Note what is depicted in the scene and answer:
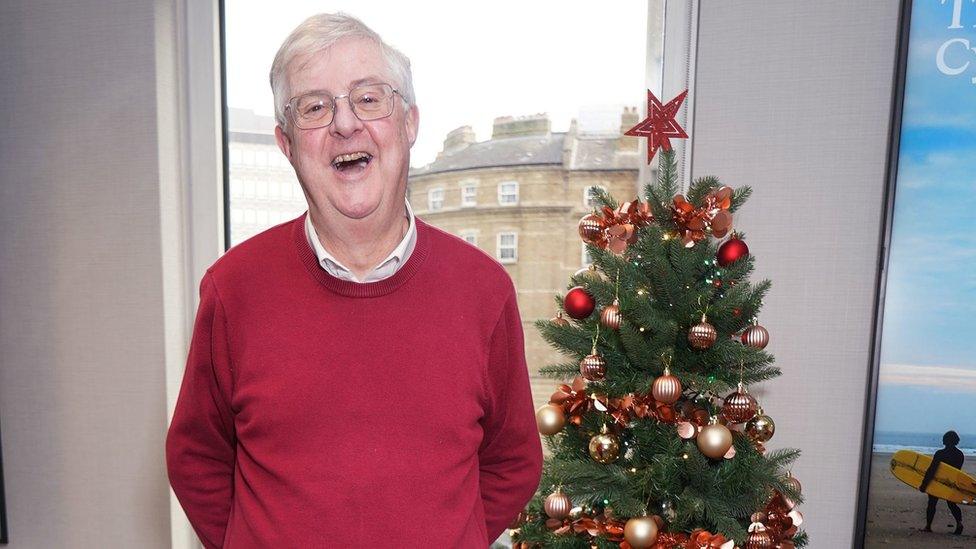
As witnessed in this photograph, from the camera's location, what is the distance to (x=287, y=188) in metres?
1.98

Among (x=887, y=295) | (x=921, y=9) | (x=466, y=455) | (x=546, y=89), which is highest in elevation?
(x=921, y=9)

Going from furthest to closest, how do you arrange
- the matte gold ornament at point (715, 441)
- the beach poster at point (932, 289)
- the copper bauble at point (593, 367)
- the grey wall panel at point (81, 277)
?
the grey wall panel at point (81, 277), the beach poster at point (932, 289), the copper bauble at point (593, 367), the matte gold ornament at point (715, 441)

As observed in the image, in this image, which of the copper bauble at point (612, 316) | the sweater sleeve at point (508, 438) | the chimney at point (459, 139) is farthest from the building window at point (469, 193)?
the sweater sleeve at point (508, 438)

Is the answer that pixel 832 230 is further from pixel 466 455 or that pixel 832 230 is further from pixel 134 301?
pixel 134 301

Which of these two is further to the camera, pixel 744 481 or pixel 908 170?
pixel 908 170

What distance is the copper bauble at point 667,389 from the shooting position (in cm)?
121

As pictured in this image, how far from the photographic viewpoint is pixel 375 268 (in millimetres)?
938

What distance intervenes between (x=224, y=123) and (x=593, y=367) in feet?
4.52

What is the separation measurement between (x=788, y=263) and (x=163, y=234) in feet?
5.63

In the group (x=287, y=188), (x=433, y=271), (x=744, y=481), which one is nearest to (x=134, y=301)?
(x=287, y=188)

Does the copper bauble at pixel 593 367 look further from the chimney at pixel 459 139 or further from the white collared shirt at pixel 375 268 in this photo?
the chimney at pixel 459 139

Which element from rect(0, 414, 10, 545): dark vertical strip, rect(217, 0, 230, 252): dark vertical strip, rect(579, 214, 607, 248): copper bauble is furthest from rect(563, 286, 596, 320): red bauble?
rect(0, 414, 10, 545): dark vertical strip

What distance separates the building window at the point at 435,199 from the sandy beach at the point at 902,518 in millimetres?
1346

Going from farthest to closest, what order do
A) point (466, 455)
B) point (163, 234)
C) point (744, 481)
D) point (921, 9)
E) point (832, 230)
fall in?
1. point (163, 234)
2. point (832, 230)
3. point (921, 9)
4. point (744, 481)
5. point (466, 455)
